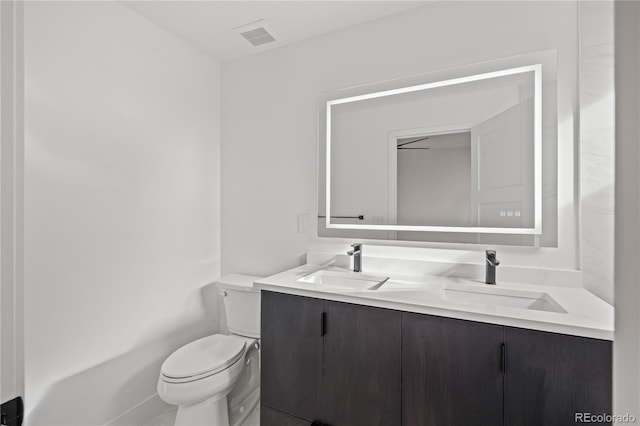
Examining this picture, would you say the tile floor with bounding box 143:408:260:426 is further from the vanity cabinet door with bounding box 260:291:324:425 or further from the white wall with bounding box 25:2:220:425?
the vanity cabinet door with bounding box 260:291:324:425

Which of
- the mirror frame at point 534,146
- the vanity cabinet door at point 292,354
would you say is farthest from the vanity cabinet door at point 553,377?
the vanity cabinet door at point 292,354

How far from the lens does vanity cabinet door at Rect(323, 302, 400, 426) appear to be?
4.12ft

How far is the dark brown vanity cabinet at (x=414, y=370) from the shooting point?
3.29ft

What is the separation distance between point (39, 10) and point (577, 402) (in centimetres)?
258

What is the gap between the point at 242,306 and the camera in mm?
1961

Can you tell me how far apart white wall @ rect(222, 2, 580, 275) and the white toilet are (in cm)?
31

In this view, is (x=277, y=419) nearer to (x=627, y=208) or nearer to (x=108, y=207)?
(x=108, y=207)

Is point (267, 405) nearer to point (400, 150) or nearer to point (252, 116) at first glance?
point (400, 150)

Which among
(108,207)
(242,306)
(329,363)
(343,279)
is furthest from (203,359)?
(108,207)

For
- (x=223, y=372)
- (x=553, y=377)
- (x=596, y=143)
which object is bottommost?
(x=223, y=372)

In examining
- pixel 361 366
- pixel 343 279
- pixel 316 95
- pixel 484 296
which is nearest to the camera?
pixel 361 366

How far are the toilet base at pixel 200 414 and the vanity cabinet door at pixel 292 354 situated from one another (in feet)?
0.95

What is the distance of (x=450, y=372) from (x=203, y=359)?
123cm

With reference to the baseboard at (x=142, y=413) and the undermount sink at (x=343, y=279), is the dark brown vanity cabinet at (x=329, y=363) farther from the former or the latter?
the baseboard at (x=142, y=413)
